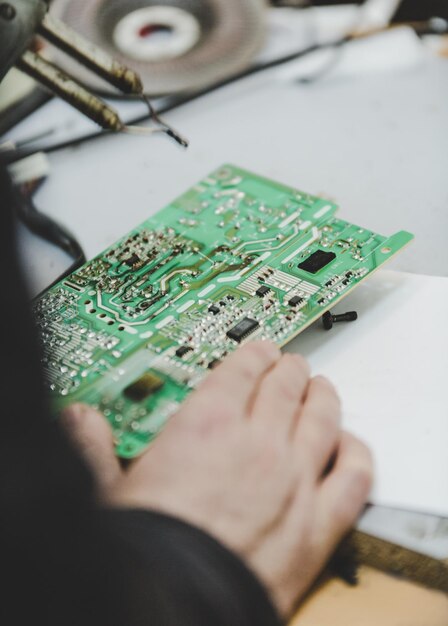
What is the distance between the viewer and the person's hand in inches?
24.8

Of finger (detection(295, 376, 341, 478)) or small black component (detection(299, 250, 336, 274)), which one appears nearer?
finger (detection(295, 376, 341, 478))

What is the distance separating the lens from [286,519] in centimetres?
65

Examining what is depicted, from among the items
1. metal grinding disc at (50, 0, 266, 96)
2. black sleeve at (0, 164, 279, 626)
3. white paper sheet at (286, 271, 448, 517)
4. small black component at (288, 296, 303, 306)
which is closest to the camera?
black sleeve at (0, 164, 279, 626)

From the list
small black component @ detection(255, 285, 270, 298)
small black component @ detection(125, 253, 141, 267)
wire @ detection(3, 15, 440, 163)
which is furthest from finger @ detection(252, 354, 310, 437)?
wire @ detection(3, 15, 440, 163)

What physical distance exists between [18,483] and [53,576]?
8 cm

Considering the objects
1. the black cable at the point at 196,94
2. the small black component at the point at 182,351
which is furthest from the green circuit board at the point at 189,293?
the black cable at the point at 196,94

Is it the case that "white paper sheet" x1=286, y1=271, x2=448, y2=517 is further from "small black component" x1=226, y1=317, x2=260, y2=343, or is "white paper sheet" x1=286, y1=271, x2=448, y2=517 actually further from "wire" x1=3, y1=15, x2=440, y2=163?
"wire" x1=3, y1=15, x2=440, y2=163

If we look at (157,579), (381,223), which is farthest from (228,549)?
(381,223)

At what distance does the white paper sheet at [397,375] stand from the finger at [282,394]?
0.23ft

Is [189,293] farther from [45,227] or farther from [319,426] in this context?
[45,227]

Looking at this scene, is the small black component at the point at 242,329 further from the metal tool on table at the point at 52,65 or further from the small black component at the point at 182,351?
the metal tool on table at the point at 52,65

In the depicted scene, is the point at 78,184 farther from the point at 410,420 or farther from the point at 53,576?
the point at 53,576

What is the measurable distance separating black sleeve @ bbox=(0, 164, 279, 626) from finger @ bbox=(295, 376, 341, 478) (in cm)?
16

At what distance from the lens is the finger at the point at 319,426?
2.30 ft
